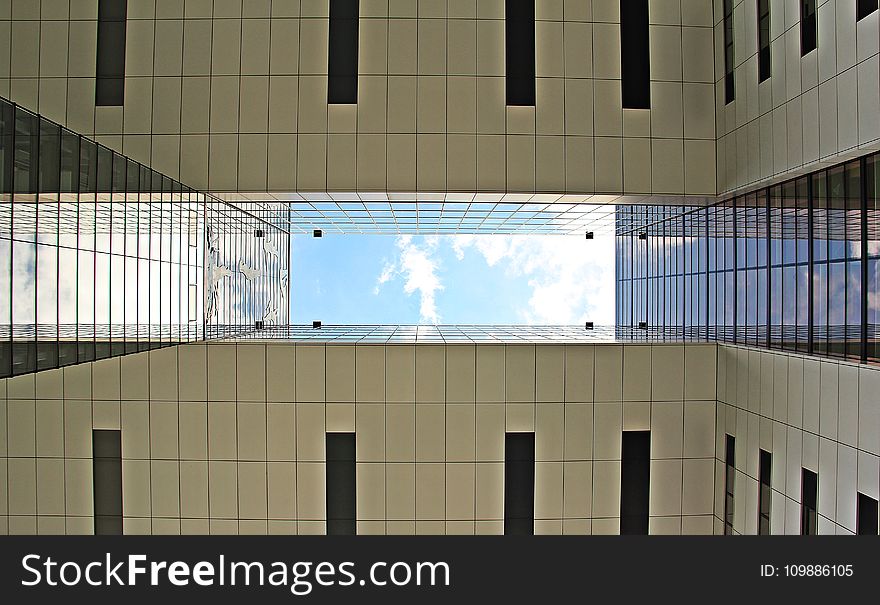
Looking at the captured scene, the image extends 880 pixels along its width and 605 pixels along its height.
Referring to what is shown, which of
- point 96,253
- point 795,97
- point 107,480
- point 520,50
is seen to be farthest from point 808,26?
point 107,480

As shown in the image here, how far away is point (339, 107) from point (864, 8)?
1586 centimetres

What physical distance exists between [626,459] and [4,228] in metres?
20.4

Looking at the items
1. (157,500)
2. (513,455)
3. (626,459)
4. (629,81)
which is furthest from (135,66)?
(626,459)

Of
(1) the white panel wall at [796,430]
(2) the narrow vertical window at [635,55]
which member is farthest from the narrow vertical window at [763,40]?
(1) the white panel wall at [796,430]

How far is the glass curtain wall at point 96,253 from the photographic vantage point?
1393 centimetres

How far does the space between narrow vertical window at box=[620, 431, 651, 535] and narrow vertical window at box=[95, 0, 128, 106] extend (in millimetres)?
22236

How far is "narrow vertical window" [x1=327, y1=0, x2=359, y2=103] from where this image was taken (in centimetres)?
2412

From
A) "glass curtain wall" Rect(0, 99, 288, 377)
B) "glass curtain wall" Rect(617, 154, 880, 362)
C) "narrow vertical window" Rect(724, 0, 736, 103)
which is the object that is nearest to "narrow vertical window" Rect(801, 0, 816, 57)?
"glass curtain wall" Rect(617, 154, 880, 362)

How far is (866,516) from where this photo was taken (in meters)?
16.4

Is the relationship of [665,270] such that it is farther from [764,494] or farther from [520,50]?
[520,50]

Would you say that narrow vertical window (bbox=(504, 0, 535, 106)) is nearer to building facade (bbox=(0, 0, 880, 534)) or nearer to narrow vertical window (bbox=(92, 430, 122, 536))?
building facade (bbox=(0, 0, 880, 534))

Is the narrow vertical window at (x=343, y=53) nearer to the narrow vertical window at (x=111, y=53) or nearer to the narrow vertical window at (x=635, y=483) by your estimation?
the narrow vertical window at (x=111, y=53)

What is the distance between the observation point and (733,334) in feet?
77.6

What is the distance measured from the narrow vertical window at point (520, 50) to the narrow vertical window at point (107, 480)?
1885 cm
